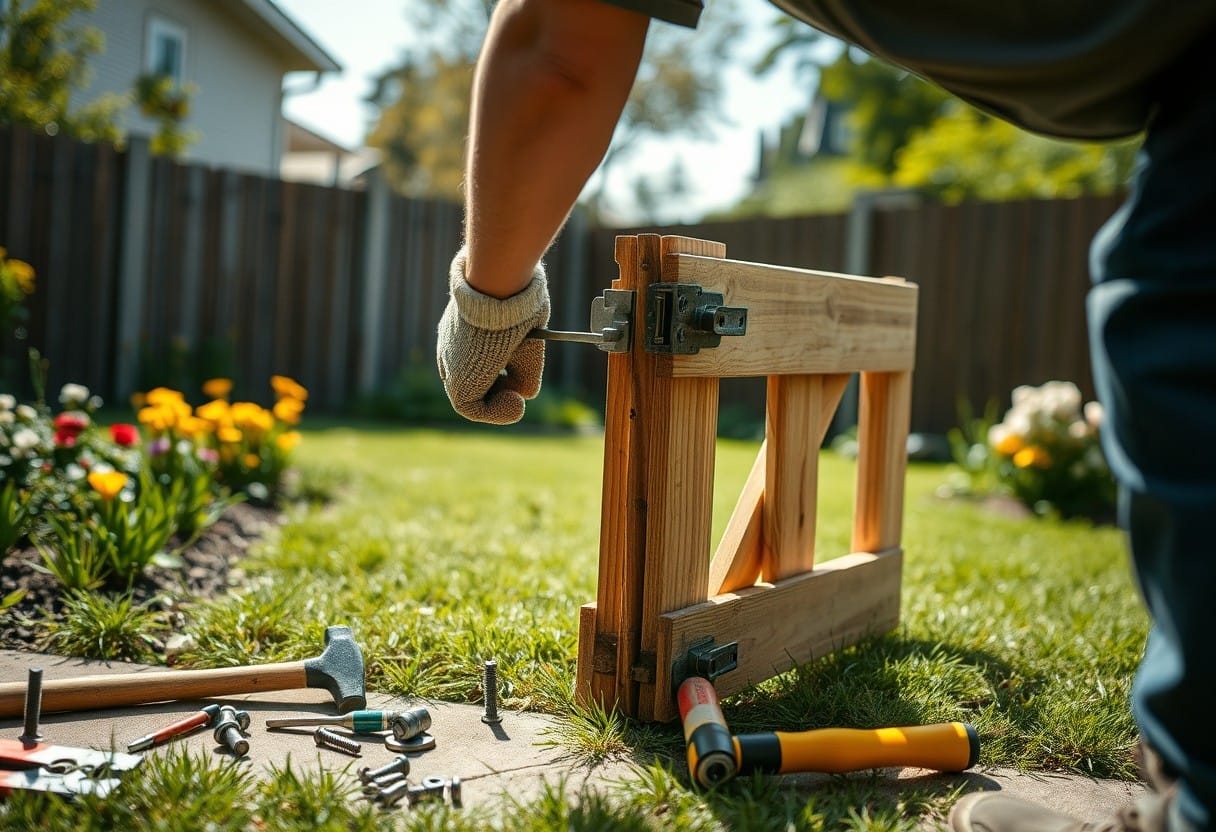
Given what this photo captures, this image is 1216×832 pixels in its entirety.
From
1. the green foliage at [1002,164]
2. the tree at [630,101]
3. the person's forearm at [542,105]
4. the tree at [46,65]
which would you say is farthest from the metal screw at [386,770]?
the tree at [630,101]

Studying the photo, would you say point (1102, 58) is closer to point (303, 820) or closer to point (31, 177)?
point (303, 820)

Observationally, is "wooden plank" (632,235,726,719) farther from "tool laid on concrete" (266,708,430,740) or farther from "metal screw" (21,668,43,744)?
"metal screw" (21,668,43,744)

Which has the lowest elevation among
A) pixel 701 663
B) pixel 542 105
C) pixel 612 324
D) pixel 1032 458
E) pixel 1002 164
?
pixel 701 663

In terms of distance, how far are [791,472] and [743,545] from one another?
20cm

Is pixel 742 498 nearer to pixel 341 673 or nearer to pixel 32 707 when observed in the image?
pixel 341 673

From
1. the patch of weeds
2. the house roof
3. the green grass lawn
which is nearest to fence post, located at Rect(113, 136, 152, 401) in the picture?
the green grass lawn

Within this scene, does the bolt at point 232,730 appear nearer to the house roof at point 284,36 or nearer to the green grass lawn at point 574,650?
the green grass lawn at point 574,650

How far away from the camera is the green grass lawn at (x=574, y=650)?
1.39 metres

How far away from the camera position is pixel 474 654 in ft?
6.72

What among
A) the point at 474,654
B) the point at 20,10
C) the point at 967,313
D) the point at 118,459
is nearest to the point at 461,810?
the point at 474,654

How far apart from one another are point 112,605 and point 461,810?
1.21m

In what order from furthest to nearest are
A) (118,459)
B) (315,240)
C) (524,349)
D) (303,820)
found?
(315,240) → (118,459) → (524,349) → (303,820)

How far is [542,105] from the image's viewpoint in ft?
4.12

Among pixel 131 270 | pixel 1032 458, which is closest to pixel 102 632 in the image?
pixel 1032 458
